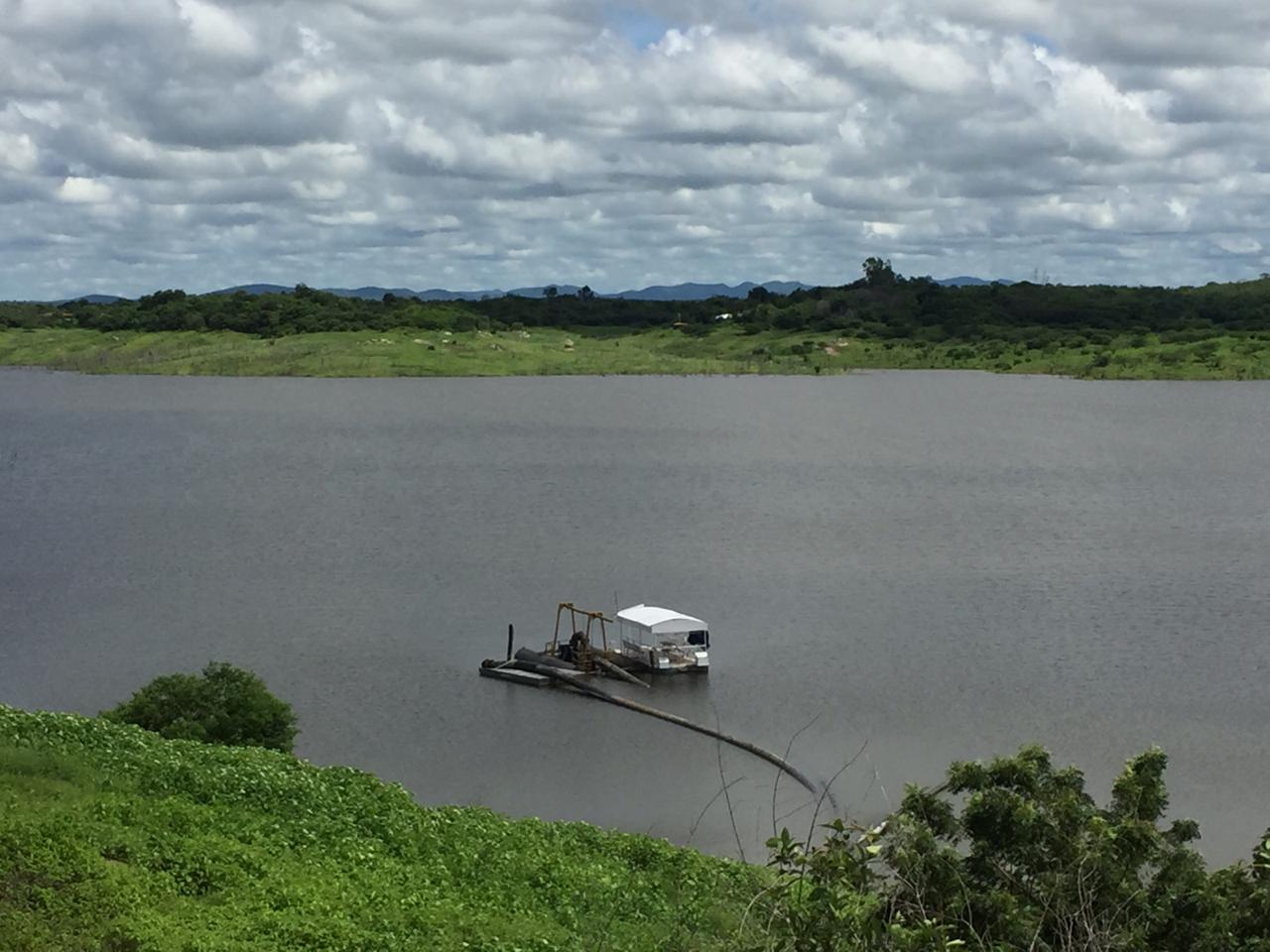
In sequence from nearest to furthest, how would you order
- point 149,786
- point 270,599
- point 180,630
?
point 149,786, point 180,630, point 270,599

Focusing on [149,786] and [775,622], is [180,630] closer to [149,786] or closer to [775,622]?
[775,622]

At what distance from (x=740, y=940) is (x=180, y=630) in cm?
4762

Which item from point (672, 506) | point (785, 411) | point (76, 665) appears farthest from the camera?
point (785, 411)

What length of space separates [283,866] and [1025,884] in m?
11.3

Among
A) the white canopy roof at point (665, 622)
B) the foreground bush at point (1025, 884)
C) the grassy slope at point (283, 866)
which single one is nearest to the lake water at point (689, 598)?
the white canopy roof at point (665, 622)

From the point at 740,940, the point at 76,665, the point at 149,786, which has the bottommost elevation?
the point at 76,665

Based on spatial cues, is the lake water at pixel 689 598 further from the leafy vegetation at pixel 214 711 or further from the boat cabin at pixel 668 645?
the leafy vegetation at pixel 214 711

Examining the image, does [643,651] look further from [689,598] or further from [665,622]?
[689,598]

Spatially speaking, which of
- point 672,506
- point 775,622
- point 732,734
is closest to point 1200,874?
point 732,734

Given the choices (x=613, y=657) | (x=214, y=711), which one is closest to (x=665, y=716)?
(x=613, y=657)

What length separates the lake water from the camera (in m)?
43.9

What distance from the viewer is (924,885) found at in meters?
15.8

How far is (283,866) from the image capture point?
22.5m

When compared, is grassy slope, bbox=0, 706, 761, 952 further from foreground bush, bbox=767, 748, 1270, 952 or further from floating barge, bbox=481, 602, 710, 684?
floating barge, bbox=481, 602, 710, 684
